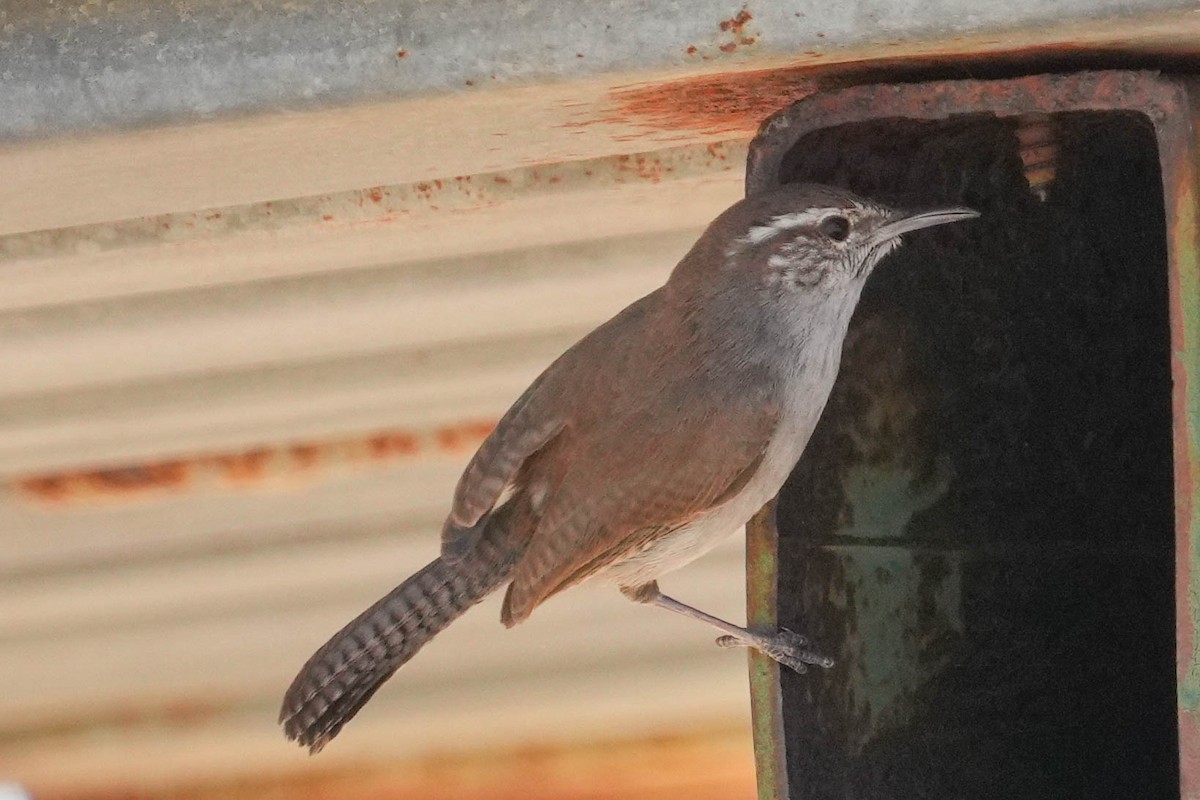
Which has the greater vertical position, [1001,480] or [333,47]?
[333,47]

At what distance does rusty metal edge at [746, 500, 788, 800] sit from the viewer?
A: 265cm

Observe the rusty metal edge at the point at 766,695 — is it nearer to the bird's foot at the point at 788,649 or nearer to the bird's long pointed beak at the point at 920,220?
the bird's foot at the point at 788,649

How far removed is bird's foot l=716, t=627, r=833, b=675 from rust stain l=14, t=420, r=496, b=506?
1244 millimetres

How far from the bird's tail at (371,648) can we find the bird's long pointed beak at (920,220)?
983mm

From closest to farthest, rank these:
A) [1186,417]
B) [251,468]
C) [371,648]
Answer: [1186,417], [371,648], [251,468]

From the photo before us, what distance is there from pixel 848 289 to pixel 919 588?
582 mm

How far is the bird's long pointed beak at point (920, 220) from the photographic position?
297cm

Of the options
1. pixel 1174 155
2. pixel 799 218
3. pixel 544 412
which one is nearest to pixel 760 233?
pixel 799 218

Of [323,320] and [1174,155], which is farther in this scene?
[323,320]

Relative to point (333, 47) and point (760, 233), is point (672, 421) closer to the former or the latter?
point (760, 233)

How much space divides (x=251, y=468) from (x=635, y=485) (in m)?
1.28

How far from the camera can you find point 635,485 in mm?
3035

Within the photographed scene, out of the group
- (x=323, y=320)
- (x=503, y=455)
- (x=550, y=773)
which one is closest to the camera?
(x=503, y=455)

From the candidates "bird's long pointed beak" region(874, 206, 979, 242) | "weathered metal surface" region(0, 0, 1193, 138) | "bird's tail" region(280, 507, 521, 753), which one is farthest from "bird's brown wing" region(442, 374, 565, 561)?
"weathered metal surface" region(0, 0, 1193, 138)
